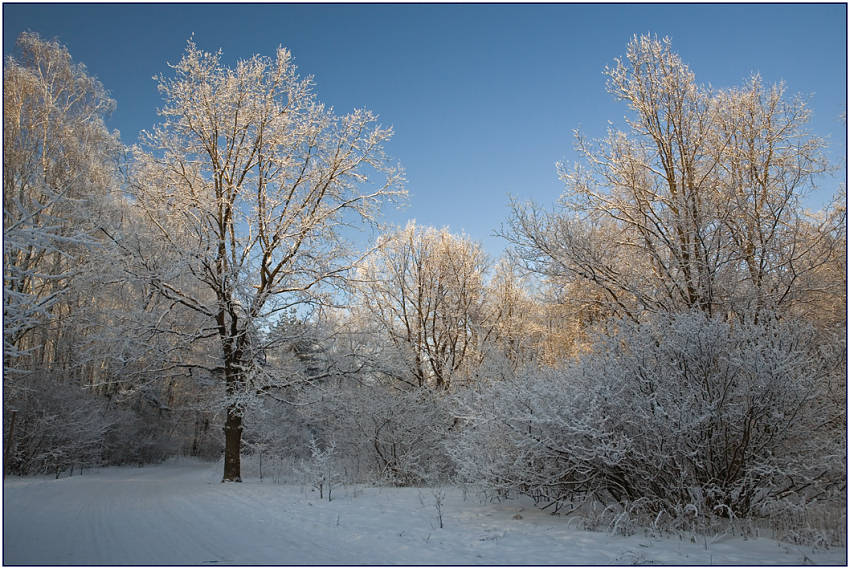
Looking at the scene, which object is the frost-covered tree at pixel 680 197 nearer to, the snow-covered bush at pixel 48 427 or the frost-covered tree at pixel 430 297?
the frost-covered tree at pixel 430 297

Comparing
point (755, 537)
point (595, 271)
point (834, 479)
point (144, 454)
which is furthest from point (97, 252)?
point (144, 454)

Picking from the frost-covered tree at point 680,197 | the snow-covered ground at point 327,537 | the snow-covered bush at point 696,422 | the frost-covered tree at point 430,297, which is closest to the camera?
the snow-covered ground at point 327,537

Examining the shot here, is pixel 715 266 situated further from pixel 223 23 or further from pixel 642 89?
pixel 223 23

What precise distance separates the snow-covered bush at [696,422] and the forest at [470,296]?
0.12ft

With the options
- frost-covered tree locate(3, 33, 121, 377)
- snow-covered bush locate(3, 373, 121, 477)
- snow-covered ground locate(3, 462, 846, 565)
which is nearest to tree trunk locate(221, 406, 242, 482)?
snow-covered ground locate(3, 462, 846, 565)

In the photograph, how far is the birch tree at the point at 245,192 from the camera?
12055 mm

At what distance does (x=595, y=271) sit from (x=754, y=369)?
5.00 meters

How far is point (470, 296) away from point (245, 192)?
774cm

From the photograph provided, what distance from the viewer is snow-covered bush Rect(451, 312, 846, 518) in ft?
20.5

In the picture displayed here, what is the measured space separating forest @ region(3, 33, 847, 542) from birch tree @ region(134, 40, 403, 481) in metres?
0.07

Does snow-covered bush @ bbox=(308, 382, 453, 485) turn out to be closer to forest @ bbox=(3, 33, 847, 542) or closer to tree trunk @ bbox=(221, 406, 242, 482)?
forest @ bbox=(3, 33, 847, 542)

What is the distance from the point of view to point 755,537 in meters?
5.57

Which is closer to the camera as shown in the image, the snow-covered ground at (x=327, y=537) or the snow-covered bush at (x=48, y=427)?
the snow-covered ground at (x=327, y=537)

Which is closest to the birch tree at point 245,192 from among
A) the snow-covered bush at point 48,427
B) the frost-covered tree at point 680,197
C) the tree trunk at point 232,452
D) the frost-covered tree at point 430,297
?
the tree trunk at point 232,452
